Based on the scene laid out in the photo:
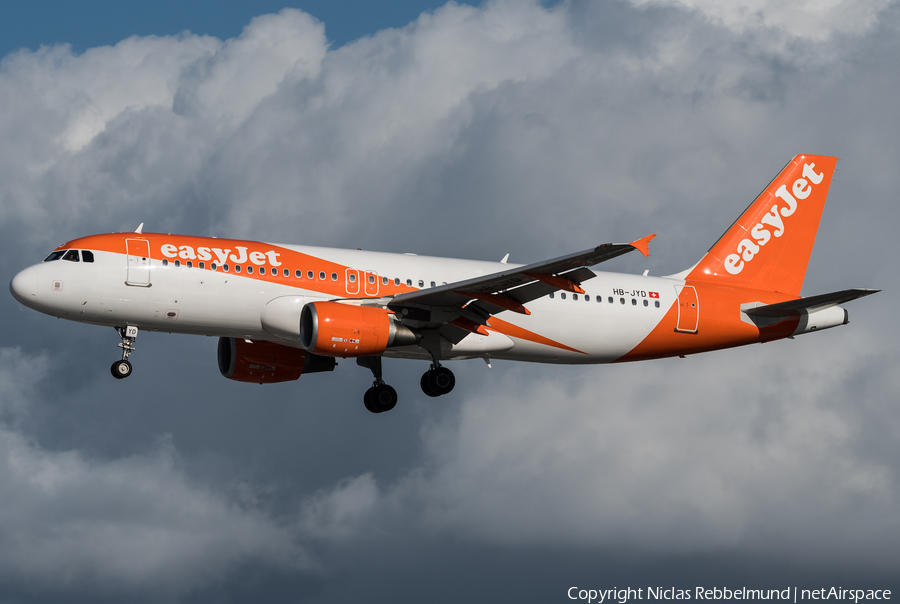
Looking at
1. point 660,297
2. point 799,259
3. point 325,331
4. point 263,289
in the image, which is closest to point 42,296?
point 263,289

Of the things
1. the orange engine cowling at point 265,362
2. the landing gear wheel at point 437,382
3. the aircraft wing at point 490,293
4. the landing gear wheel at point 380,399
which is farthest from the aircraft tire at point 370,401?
the aircraft wing at point 490,293

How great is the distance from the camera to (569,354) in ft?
117

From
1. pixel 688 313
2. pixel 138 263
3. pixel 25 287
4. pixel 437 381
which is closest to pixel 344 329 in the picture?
pixel 437 381

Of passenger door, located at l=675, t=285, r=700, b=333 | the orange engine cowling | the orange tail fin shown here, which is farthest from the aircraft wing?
the orange tail fin

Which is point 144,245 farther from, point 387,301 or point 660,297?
point 660,297

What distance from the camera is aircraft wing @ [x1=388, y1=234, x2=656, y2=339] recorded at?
2886cm

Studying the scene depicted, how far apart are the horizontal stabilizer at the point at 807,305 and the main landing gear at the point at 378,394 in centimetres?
1299

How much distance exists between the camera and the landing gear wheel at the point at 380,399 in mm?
36969

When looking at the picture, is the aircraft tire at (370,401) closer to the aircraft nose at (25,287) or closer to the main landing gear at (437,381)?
the main landing gear at (437,381)

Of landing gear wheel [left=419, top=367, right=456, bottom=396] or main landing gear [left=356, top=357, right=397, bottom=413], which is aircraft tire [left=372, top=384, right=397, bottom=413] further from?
landing gear wheel [left=419, top=367, right=456, bottom=396]

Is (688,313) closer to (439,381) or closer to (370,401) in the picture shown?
(439,381)

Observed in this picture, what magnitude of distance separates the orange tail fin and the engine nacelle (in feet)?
43.3

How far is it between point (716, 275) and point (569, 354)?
7.25 m

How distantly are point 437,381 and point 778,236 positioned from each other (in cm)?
1511
